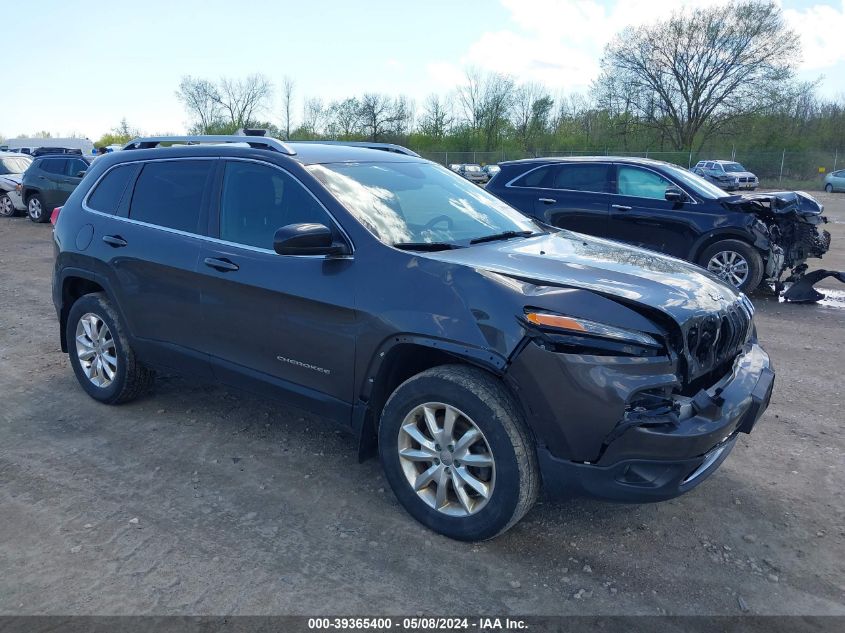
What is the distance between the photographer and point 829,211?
23.6 metres

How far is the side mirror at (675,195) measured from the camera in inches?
345

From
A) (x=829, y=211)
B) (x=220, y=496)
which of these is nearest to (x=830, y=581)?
(x=220, y=496)

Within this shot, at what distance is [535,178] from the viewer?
9680mm

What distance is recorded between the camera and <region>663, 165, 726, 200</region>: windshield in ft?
29.1

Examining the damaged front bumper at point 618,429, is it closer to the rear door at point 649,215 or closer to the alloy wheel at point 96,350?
the alloy wheel at point 96,350

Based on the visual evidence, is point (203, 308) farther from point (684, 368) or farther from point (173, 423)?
point (684, 368)

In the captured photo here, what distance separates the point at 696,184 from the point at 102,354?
7.65 m

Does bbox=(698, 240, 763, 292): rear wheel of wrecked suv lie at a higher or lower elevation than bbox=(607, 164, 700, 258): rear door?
lower

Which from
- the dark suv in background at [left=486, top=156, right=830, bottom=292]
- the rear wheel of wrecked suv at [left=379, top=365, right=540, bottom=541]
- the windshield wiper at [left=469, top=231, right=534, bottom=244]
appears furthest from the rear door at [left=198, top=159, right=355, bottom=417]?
the dark suv in background at [left=486, top=156, right=830, bottom=292]

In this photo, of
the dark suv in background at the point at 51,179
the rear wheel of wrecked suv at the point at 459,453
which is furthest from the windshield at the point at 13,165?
the rear wheel of wrecked suv at the point at 459,453

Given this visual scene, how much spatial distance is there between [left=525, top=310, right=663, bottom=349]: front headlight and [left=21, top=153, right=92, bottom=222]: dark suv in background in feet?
56.5

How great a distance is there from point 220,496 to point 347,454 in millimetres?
810

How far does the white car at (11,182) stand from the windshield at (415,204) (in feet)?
58.0

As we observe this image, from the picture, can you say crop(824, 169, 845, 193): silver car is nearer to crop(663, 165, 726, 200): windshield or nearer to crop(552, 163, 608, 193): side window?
crop(663, 165, 726, 200): windshield
